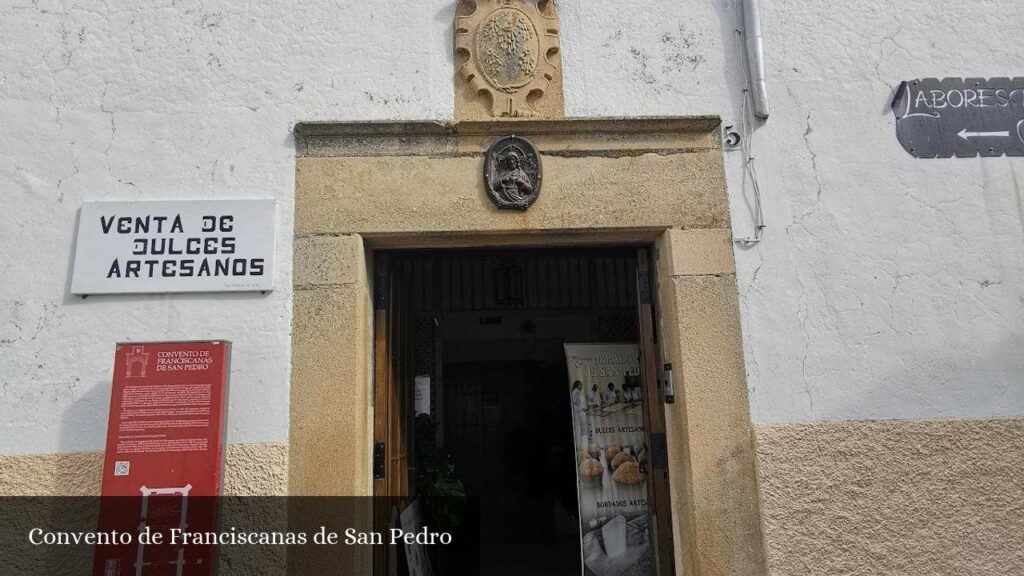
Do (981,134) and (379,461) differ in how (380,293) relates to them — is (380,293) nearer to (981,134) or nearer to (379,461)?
(379,461)

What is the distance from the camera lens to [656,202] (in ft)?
11.9

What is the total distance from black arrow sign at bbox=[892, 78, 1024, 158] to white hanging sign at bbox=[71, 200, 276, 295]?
131 inches

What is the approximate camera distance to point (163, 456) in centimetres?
307

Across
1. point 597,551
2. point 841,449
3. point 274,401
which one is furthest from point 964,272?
point 274,401

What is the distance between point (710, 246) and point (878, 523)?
150 centimetres

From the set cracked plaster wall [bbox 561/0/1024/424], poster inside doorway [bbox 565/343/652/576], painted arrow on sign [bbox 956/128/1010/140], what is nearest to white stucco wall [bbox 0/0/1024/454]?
cracked plaster wall [bbox 561/0/1024/424]

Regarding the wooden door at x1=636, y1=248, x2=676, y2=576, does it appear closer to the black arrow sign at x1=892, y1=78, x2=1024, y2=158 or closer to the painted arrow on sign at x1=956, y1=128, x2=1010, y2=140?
the black arrow sign at x1=892, y1=78, x2=1024, y2=158

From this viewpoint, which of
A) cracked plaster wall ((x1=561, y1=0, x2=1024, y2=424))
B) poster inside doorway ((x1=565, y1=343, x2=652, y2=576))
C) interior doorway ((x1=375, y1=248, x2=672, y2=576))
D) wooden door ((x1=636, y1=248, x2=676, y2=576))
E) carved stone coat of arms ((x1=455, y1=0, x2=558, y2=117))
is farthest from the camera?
poster inside doorway ((x1=565, y1=343, x2=652, y2=576))

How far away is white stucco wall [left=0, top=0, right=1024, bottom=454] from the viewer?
3.40 m

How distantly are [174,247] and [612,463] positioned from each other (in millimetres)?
2549

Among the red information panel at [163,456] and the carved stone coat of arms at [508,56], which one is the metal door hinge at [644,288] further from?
the red information panel at [163,456]

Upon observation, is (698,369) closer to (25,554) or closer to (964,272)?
(964,272)

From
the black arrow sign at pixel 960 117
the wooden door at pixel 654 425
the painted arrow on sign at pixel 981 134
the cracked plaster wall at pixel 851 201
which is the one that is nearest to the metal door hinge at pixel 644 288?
the wooden door at pixel 654 425

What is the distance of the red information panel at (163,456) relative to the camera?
3.03 meters
